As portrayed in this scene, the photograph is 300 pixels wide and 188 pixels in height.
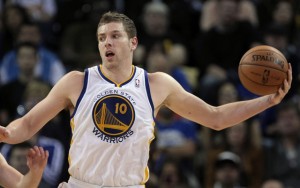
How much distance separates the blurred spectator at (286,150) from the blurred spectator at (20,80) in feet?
11.8

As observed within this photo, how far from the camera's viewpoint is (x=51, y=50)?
517 inches

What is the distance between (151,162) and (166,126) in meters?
0.98

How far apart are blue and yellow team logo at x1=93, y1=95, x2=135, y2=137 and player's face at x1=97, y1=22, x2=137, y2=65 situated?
1.19ft

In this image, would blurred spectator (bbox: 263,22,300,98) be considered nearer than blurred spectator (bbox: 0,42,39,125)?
No

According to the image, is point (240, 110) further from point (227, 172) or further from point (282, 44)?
point (282, 44)

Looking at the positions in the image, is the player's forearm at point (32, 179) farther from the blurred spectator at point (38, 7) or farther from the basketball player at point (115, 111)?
the blurred spectator at point (38, 7)

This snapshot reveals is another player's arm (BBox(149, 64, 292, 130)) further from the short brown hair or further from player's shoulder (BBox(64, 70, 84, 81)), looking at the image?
player's shoulder (BBox(64, 70, 84, 81))

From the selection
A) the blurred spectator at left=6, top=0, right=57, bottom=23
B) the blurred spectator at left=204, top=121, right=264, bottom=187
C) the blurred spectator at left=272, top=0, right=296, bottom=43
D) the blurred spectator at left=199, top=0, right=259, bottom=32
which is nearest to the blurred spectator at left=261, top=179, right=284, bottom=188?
the blurred spectator at left=204, top=121, right=264, bottom=187

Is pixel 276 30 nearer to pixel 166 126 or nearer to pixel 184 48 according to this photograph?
pixel 184 48

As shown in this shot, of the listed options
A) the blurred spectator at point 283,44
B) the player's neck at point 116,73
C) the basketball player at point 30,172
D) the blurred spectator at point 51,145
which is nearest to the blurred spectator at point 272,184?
the blurred spectator at point 283,44

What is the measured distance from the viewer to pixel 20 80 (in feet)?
38.4

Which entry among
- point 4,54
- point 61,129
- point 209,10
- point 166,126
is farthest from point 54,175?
point 209,10

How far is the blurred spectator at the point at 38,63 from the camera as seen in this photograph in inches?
477

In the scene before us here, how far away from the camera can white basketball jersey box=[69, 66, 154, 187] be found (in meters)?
6.52
